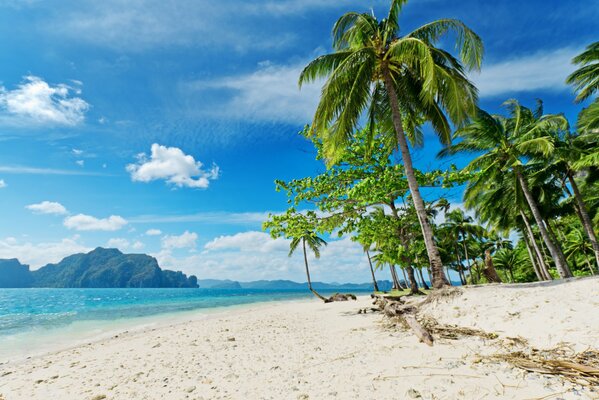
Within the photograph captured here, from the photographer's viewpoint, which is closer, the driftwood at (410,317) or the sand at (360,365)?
the sand at (360,365)

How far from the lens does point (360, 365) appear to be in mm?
4055

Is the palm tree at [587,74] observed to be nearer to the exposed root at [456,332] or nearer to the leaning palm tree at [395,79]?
the leaning palm tree at [395,79]

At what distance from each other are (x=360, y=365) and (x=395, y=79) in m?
9.83

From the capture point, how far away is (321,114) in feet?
32.1

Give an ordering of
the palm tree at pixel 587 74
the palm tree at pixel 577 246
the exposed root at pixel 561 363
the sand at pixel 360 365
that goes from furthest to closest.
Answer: the palm tree at pixel 577 246
the palm tree at pixel 587 74
the sand at pixel 360 365
the exposed root at pixel 561 363

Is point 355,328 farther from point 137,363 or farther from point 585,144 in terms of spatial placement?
point 585,144

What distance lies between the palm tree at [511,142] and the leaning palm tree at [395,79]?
7.58 m

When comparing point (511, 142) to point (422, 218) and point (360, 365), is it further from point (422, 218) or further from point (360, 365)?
point (360, 365)

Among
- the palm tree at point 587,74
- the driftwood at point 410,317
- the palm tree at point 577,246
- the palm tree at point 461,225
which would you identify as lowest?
the driftwood at point 410,317

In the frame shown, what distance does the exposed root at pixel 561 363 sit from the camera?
9.28ft

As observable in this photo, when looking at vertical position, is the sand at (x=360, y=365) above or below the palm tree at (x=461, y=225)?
below

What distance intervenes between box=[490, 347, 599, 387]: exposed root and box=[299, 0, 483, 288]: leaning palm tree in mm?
4439

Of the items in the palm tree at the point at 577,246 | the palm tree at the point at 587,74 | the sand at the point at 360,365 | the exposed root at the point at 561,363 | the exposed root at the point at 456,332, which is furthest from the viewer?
the palm tree at the point at 577,246

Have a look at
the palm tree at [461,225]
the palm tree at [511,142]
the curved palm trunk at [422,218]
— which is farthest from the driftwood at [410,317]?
the palm tree at [461,225]
